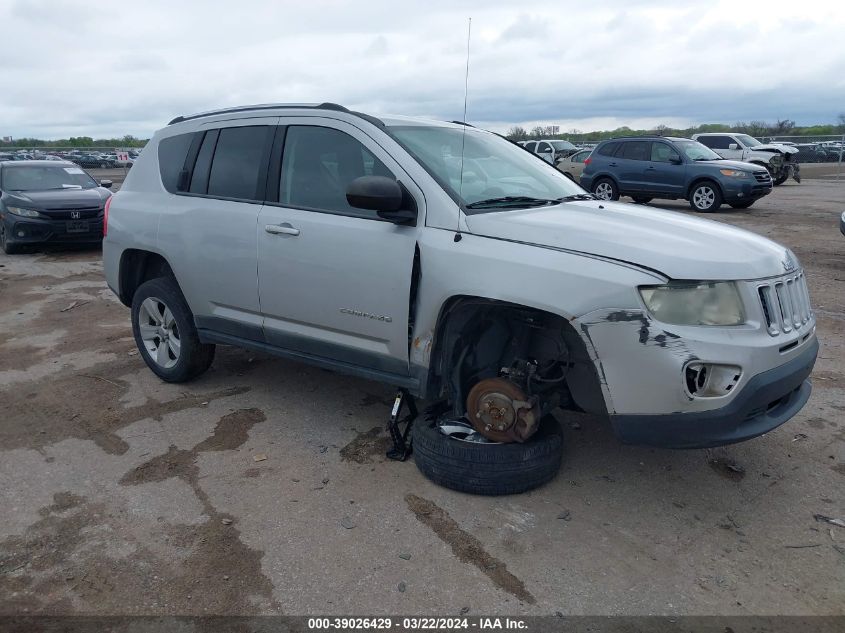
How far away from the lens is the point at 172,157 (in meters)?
4.90

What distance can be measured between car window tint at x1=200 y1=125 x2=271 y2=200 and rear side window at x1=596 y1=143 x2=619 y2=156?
47.1 ft

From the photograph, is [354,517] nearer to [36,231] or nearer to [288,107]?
[288,107]

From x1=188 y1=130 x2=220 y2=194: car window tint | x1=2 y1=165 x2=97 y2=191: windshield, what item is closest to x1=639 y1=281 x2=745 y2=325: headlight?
x1=188 y1=130 x2=220 y2=194: car window tint

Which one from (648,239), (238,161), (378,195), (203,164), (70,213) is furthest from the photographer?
(70,213)

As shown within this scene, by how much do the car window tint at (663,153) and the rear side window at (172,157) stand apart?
13.7 m

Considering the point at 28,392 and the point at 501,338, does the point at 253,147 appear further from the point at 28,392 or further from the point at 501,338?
the point at 28,392

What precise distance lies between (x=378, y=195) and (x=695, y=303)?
1.56m

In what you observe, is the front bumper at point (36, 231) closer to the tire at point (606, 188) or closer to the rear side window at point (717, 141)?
the tire at point (606, 188)

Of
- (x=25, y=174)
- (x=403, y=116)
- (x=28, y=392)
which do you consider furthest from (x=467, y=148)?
(x=25, y=174)

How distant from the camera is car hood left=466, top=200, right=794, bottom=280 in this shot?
299 cm

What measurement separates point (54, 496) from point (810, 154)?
45.9m

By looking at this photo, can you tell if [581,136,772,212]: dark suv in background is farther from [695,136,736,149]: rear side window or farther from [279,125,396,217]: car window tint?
[279,125,396,217]: car window tint

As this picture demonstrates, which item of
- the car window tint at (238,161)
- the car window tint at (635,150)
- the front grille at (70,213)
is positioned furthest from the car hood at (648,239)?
the car window tint at (635,150)

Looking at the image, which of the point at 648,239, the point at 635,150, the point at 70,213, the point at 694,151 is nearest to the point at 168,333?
the point at 648,239
